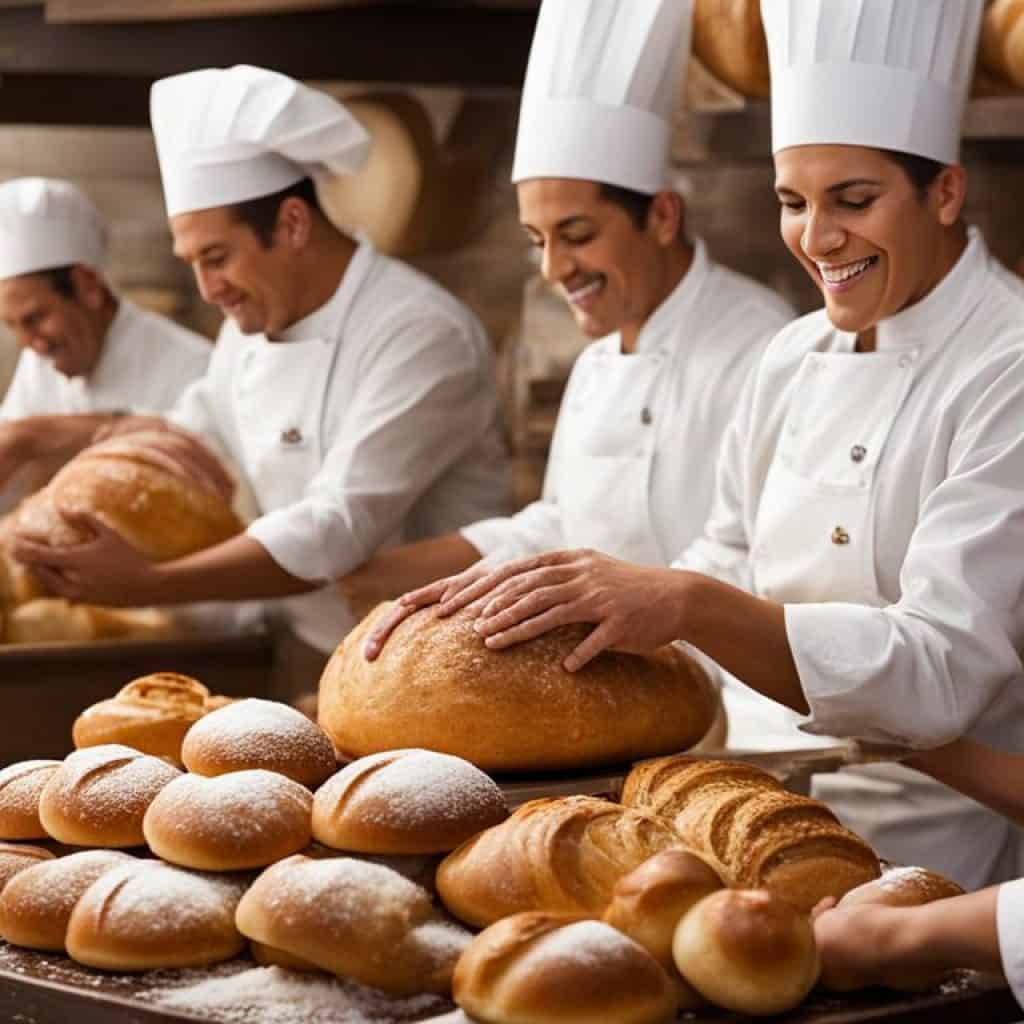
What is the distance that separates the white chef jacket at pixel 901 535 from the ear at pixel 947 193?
3.1 inches

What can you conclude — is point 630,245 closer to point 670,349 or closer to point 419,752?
point 670,349

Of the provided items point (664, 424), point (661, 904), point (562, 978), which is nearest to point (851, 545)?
point (664, 424)

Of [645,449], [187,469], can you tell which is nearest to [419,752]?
[645,449]

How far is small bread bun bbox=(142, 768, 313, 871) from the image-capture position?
1556 mm

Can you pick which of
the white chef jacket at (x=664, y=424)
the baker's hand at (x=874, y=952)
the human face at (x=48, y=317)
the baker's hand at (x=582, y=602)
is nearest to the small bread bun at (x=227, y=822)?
the baker's hand at (x=582, y=602)

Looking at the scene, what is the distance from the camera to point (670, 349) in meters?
3.18

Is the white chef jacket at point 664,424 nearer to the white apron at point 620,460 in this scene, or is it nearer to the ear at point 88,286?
the white apron at point 620,460

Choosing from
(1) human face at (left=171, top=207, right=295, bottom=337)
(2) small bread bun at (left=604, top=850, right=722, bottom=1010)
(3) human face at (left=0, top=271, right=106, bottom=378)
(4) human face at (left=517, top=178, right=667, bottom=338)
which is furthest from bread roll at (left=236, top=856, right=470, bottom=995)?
(3) human face at (left=0, top=271, right=106, bottom=378)

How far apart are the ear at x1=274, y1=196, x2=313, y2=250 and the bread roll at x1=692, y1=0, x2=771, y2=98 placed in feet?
2.85

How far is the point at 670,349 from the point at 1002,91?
682 mm

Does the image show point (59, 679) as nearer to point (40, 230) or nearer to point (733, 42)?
point (40, 230)

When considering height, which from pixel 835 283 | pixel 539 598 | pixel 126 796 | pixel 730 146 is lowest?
pixel 126 796

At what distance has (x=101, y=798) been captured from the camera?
168 centimetres

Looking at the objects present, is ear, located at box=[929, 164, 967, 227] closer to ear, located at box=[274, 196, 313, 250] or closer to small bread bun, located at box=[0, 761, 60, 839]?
small bread bun, located at box=[0, 761, 60, 839]
